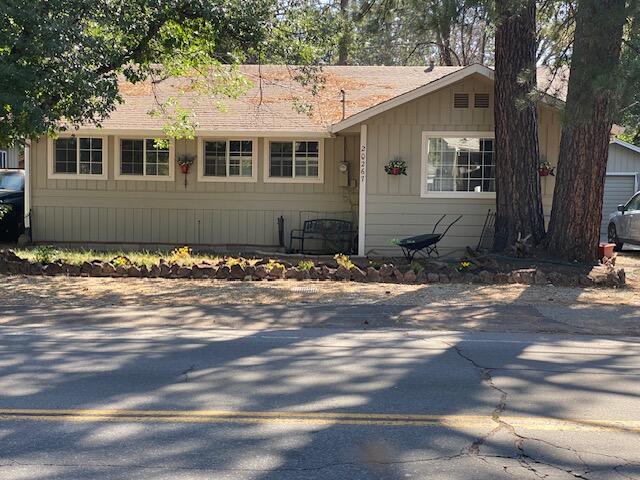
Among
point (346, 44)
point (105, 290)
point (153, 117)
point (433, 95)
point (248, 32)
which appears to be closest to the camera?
point (105, 290)

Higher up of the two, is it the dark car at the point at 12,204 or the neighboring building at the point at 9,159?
the neighboring building at the point at 9,159

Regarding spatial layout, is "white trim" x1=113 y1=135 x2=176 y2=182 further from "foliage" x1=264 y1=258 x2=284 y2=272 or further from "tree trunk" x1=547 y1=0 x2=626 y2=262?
"tree trunk" x1=547 y1=0 x2=626 y2=262

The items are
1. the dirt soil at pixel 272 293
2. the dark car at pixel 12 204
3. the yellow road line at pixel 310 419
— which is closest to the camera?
the yellow road line at pixel 310 419

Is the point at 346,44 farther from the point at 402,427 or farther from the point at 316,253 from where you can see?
the point at 402,427

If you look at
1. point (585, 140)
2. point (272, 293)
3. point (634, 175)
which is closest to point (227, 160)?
point (272, 293)

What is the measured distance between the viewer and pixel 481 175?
1770cm

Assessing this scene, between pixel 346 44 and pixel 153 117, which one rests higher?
pixel 346 44

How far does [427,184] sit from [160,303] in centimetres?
811

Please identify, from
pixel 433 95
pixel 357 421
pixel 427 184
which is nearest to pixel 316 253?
pixel 427 184

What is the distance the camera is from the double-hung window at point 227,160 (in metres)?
19.2

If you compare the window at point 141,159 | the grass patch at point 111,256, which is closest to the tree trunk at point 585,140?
the grass patch at point 111,256

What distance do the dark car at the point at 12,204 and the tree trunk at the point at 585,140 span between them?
45.5 ft

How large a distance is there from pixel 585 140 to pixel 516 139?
1.82 m

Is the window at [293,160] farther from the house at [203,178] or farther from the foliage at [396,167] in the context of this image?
the foliage at [396,167]
